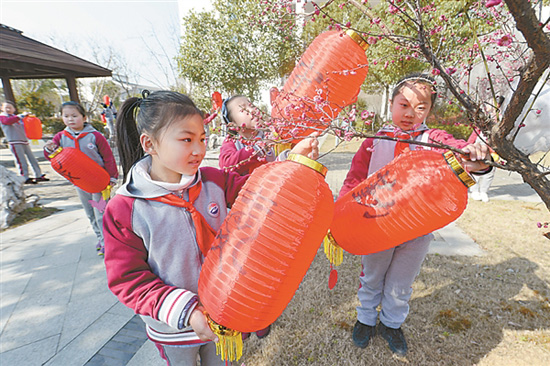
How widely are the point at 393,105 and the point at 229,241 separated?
1.61m

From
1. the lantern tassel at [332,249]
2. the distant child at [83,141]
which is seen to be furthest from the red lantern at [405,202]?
the distant child at [83,141]

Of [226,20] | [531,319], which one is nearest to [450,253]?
[531,319]

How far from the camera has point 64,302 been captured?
9.47 feet

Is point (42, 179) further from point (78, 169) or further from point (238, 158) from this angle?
point (238, 158)

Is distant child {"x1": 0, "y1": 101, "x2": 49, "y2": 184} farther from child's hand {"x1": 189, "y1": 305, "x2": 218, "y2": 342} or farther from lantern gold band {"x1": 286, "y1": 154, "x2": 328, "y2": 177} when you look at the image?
lantern gold band {"x1": 286, "y1": 154, "x2": 328, "y2": 177}

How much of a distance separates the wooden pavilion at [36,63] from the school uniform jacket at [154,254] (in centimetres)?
691

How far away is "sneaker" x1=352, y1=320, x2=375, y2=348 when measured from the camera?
222 cm

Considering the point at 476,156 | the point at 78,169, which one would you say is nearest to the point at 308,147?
the point at 476,156

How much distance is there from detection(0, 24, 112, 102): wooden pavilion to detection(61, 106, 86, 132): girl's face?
3.87 m

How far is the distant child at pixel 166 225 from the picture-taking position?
1162 mm

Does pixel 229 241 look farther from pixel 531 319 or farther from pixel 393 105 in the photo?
pixel 531 319

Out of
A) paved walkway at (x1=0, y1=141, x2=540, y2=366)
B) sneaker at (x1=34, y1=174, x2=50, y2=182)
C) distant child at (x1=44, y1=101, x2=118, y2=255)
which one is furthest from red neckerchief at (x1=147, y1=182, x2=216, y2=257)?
sneaker at (x1=34, y1=174, x2=50, y2=182)

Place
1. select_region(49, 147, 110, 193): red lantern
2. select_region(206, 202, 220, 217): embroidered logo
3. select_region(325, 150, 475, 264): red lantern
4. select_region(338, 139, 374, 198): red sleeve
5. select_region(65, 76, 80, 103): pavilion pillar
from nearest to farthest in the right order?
select_region(325, 150, 475, 264): red lantern, select_region(206, 202, 220, 217): embroidered logo, select_region(338, 139, 374, 198): red sleeve, select_region(49, 147, 110, 193): red lantern, select_region(65, 76, 80, 103): pavilion pillar

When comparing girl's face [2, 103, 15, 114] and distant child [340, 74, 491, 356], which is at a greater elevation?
girl's face [2, 103, 15, 114]
